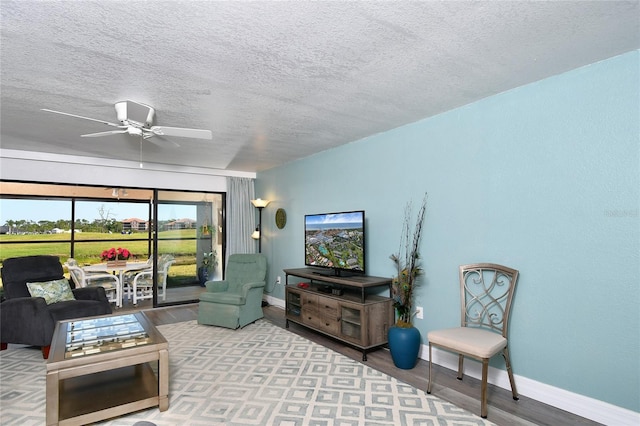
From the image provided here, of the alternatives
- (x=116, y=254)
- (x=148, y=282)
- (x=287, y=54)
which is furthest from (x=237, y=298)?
(x=116, y=254)

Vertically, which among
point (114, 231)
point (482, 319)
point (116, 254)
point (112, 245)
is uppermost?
point (114, 231)

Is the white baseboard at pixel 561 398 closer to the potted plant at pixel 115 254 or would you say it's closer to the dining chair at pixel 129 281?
the dining chair at pixel 129 281

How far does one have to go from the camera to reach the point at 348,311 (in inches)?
143

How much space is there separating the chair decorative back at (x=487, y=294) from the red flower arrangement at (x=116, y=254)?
252 inches

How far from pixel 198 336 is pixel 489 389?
3.12 metres

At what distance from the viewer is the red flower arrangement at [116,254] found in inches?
263

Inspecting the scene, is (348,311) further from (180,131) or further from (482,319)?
(180,131)

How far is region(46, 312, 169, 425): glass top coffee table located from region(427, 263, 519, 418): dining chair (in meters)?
2.07

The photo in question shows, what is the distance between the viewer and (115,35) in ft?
6.24

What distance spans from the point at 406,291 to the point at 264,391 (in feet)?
5.01

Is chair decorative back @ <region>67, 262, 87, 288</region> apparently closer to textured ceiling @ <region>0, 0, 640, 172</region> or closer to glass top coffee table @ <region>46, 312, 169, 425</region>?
textured ceiling @ <region>0, 0, 640, 172</region>

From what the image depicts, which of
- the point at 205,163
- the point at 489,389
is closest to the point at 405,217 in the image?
the point at 489,389

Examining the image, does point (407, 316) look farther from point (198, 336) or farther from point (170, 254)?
point (170, 254)

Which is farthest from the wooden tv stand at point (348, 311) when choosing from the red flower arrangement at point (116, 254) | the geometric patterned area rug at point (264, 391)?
the red flower arrangement at point (116, 254)
